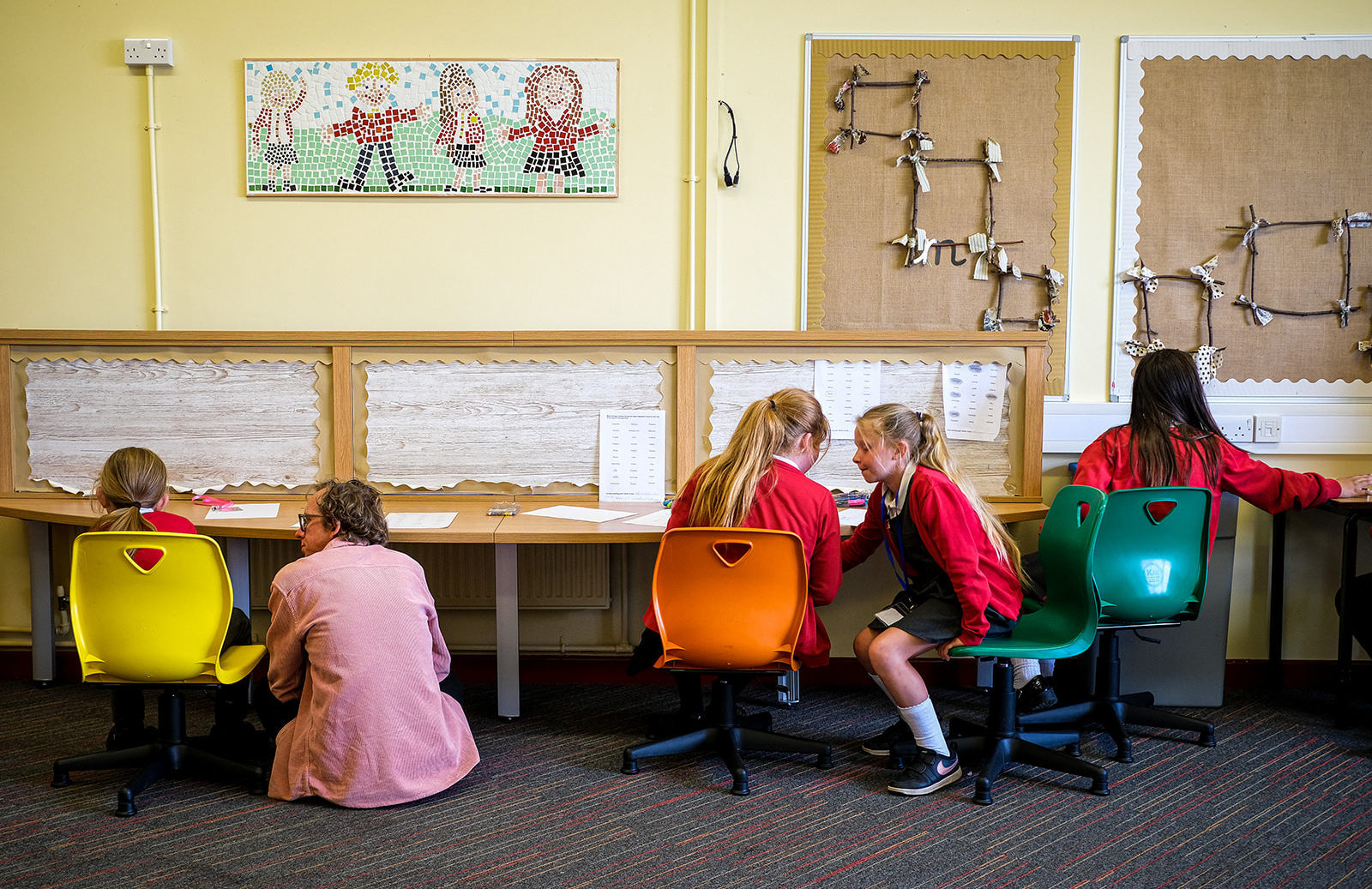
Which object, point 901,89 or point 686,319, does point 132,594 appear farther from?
point 901,89

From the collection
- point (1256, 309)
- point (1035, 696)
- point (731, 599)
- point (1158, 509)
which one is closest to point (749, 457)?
point (731, 599)

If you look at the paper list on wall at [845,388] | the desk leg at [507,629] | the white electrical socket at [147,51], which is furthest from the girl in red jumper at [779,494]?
the white electrical socket at [147,51]

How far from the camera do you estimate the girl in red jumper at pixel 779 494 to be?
231 cm

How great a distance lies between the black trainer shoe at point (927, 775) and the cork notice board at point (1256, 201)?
181 cm

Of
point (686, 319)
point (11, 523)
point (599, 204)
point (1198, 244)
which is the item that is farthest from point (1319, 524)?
point (11, 523)

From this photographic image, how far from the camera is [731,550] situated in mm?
2205

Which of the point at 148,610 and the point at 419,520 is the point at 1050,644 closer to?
the point at 419,520

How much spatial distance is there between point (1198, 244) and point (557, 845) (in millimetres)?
2828

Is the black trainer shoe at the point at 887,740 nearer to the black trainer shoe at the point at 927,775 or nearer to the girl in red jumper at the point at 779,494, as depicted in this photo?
the black trainer shoe at the point at 927,775

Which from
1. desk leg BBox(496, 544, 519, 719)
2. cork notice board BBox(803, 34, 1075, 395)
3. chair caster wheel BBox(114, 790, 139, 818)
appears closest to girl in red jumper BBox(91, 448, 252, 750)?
chair caster wheel BBox(114, 790, 139, 818)

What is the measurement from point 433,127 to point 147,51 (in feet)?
3.26

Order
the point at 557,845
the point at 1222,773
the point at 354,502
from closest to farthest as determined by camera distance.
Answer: the point at 557,845, the point at 354,502, the point at 1222,773

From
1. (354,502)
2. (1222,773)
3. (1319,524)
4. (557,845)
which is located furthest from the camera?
(1319,524)

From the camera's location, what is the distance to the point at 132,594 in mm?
2127
